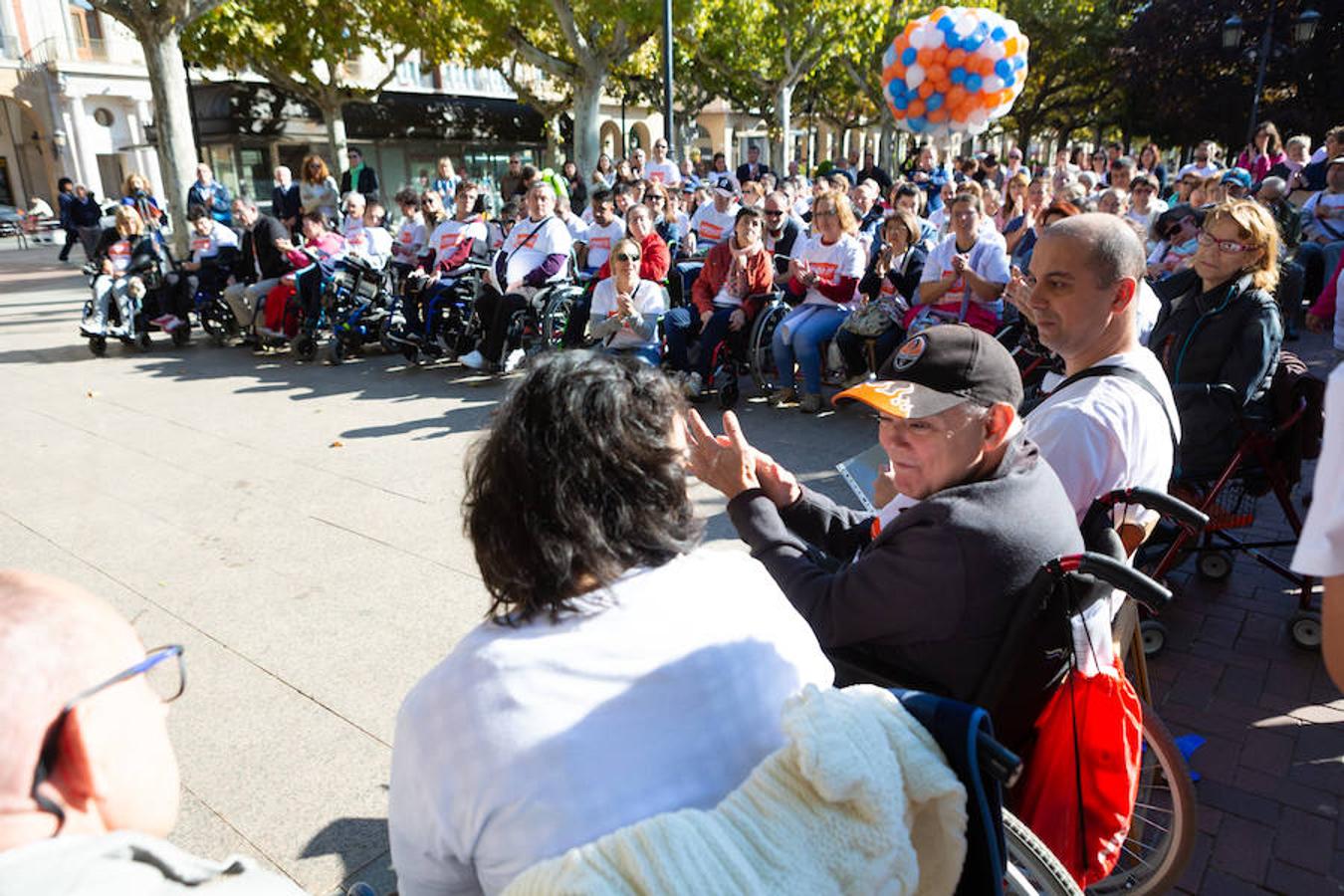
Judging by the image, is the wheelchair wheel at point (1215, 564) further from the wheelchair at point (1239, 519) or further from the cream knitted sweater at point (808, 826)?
the cream knitted sweater at point (808, 826)

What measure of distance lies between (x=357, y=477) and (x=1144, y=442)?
4.61m

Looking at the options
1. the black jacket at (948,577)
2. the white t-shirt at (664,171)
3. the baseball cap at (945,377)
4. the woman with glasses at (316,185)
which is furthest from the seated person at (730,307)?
the white t-shirt at (664,171)

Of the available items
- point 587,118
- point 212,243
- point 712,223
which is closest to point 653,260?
point 712,223

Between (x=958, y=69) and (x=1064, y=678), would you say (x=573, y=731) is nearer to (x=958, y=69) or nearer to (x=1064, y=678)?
(x=1064, y=678)

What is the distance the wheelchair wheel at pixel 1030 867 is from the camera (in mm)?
1696

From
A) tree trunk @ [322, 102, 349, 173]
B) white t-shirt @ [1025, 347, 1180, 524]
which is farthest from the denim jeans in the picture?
tree trunk @ [322, 102, 349, 173]

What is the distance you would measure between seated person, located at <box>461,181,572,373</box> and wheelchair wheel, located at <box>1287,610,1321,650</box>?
20.9 ft

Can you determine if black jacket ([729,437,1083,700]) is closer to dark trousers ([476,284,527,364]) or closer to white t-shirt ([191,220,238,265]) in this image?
dark trousers ([476,284,527,364])

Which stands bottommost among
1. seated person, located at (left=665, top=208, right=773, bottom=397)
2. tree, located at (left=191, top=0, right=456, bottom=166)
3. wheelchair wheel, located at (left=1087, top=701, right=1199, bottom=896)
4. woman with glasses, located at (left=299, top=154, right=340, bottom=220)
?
wheelchair wheel, located at (left=1087, top=701, right=1199, bottom=896)

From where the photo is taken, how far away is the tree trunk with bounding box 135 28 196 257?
1123 cm

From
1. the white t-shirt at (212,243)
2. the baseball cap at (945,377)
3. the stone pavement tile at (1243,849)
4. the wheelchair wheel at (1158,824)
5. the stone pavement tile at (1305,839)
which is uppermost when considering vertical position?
the white t-shirt at (212,243)

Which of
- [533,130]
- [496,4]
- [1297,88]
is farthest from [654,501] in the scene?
[533,130]

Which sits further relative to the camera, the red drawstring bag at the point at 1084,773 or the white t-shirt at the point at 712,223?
the white t-shirt at the point at 712,223

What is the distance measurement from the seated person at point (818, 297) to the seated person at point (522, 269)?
241cm
